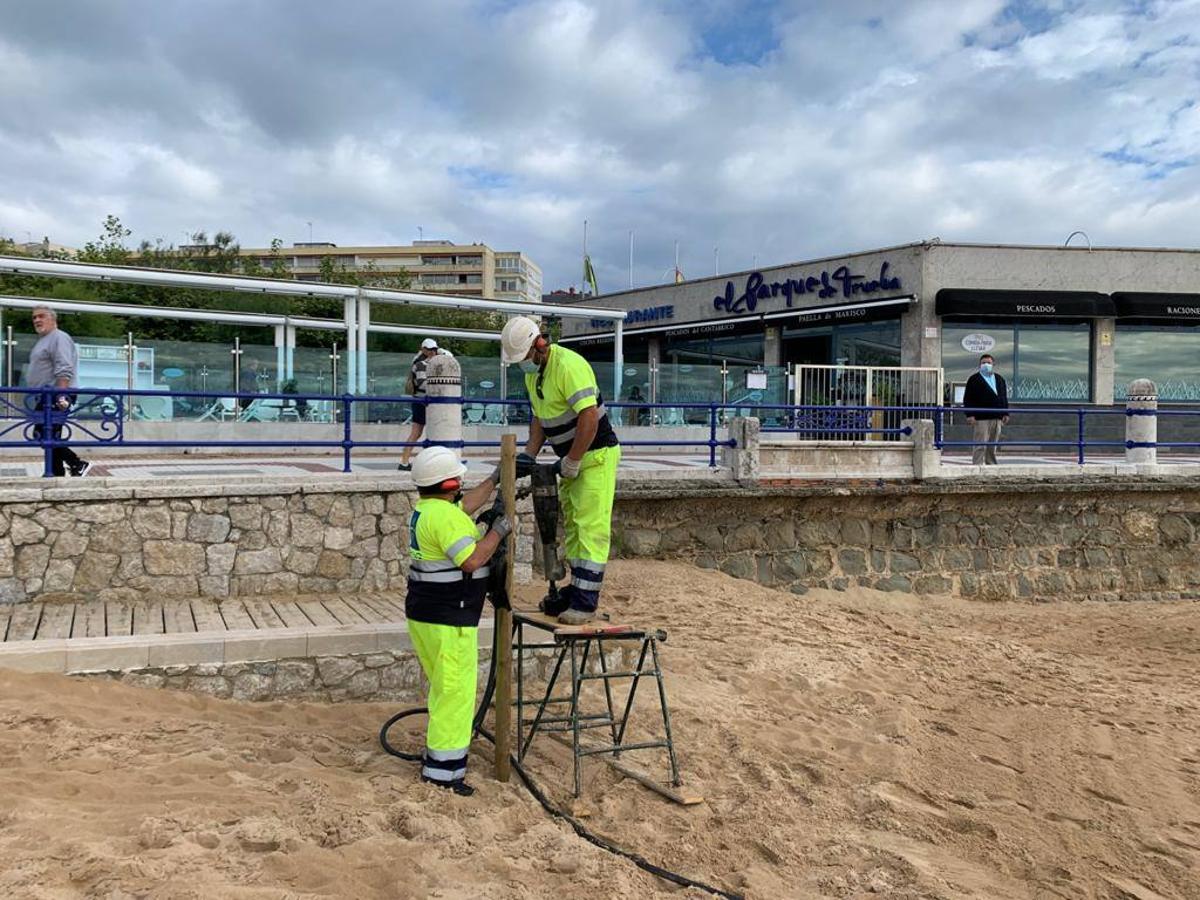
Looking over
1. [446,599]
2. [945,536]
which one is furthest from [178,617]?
[945,536]

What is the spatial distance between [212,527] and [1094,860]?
6.53m

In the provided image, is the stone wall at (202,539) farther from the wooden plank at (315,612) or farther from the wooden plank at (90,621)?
the wooden plank at (315,612)

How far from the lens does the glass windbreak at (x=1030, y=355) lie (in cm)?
2208

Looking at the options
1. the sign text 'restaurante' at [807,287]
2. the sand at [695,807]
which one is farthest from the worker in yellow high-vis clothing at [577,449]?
the sign text 'restaurante' at [807,287]

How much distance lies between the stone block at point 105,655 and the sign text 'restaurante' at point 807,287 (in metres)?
19.8

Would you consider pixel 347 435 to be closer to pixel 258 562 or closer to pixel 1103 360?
pixel 258 562

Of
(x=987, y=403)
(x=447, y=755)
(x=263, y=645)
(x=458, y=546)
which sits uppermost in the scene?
(x=987, y=403)

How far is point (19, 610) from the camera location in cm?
685

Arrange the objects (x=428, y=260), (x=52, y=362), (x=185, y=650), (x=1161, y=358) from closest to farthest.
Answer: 1. (x=185, y=650)
2. (x=52, y=362)
3. (x=1161, y=358)
4. (x=428, y=260)

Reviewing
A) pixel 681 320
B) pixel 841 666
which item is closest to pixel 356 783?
pixel 841 666

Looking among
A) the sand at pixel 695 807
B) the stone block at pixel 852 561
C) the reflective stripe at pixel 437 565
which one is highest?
the reflective stripe at pixel 437 565

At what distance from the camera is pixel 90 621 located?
21.6 feet

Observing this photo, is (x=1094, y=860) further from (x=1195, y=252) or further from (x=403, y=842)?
(x=1195, y=252)

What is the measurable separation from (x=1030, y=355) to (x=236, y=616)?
66.9 ft
